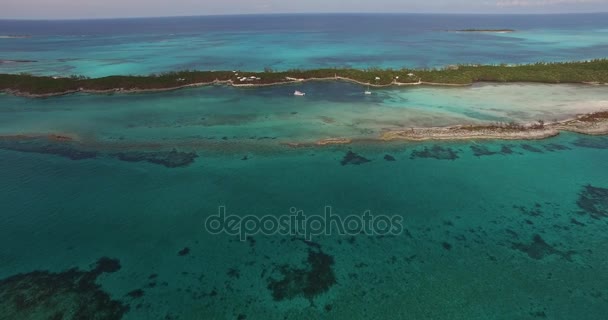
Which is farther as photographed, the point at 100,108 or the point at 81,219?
the point at 100,108

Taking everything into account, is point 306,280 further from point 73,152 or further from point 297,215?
point 73,152

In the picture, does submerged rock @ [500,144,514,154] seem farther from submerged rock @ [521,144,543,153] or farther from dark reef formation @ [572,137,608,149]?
dark reef formation @ [572,137,608,149]

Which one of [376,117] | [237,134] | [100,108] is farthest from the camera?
[100,108]

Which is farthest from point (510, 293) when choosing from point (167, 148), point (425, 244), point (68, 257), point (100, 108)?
point (100, 108)

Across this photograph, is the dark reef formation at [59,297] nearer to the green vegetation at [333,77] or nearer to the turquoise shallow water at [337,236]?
the turquoise shallow water at [337,236]

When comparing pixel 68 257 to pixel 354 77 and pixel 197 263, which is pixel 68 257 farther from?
pixel 354 77

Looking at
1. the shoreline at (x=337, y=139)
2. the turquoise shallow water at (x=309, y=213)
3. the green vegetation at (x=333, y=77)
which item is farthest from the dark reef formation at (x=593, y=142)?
the green vegetation at (x=333, y=77)

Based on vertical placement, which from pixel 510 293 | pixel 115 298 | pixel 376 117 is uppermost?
pixel 376 117

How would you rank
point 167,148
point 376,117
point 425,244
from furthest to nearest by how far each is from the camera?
point 376,117 → point 167,148 → point 425,244
